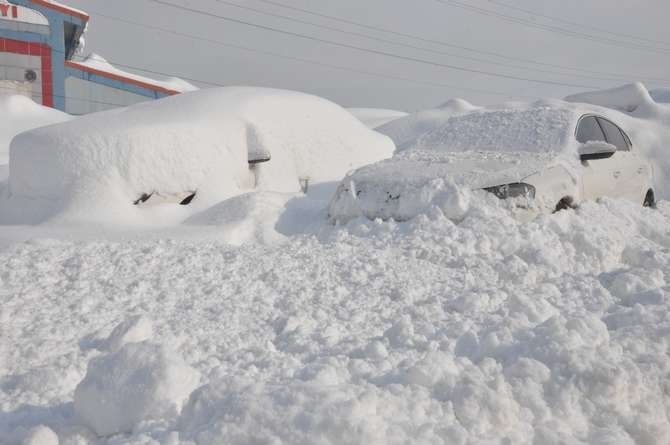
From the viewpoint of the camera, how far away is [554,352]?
268 centimetres

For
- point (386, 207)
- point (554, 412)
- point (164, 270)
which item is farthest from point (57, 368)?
point (386, 207)

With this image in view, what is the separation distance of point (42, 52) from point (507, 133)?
75.5 ft

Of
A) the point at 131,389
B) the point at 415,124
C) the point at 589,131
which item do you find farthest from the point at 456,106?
the point at 131,389

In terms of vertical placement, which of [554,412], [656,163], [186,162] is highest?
[554,412]

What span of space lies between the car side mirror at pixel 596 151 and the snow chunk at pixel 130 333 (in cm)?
458

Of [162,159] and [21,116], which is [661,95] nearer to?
[21,116]

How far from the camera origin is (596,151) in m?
5.81

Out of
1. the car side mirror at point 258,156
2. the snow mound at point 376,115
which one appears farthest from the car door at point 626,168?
the snow mound at point 376,115

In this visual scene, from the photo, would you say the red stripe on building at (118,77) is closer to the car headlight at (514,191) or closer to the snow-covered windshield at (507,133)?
the snow-covered windshield at (507,133)

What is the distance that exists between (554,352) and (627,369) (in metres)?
0.34

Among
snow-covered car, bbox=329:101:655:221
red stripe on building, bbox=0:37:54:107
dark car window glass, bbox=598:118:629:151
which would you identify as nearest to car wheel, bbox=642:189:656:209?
snow-covered car, bbox=329:101:655:221

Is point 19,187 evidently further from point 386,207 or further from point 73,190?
point 386,207

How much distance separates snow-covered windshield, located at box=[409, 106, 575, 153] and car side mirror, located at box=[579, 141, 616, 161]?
0.69ft

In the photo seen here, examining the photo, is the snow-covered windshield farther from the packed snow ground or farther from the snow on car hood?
the packed snow ground
